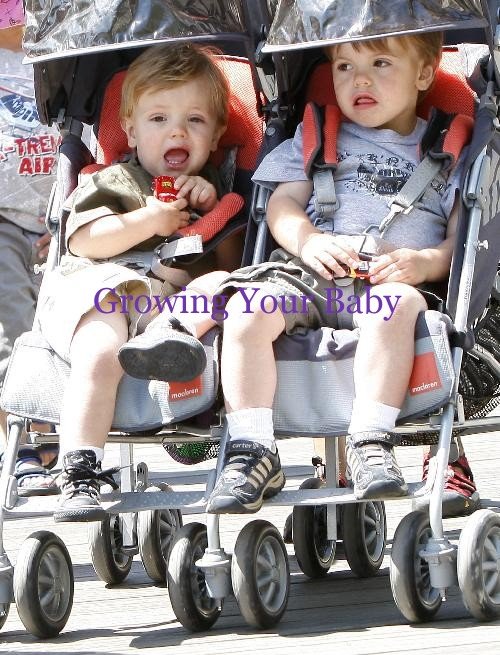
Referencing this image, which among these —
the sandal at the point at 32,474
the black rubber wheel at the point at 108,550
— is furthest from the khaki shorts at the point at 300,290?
the sandal at the point at 32,474

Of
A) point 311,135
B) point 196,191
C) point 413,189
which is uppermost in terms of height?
point 311,135

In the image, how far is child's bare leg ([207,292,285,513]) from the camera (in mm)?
3170

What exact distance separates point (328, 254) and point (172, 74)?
77cm

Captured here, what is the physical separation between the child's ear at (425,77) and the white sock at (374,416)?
103 cm

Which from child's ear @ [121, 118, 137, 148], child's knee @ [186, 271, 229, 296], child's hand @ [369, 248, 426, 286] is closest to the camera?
child's hand @ [369, 248, 426, 286]

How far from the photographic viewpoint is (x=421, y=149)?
149 inches

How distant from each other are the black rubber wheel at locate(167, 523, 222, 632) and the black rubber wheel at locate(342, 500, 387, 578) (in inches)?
25.4

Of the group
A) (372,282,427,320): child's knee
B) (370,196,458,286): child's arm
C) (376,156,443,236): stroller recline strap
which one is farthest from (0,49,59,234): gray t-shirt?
(372,282,427,320): child's knee

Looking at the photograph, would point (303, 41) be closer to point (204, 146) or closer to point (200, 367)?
point (204, 146)

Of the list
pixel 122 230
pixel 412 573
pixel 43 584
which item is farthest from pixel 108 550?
pixel 412 573

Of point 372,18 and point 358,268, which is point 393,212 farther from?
point 372,18

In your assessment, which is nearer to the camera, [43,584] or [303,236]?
[43,584]

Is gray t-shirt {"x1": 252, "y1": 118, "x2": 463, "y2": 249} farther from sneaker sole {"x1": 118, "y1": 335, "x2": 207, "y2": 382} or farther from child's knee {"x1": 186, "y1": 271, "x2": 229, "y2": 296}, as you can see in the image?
sneaker sole {"x1": 118, "y1": 335, "x2": 207, "y2": 382}

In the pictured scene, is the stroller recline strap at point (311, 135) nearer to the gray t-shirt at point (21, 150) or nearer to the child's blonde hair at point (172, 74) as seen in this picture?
the child's blonde hair at point (172, 74)
